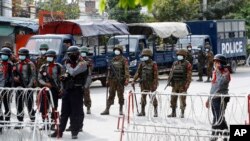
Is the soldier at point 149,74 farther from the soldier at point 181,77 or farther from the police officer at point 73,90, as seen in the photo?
the police officer at point 73,90

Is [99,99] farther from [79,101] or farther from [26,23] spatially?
[26,23]

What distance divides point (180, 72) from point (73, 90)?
3.53 metres

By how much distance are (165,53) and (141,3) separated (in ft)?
72.9

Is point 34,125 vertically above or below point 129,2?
below

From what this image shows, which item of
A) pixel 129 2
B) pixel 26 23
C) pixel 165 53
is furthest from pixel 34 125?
pixel 26 23

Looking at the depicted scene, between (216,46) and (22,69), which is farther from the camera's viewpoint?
(216,46)

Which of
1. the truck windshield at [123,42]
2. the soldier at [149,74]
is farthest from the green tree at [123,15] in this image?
the soldier at [149,74]

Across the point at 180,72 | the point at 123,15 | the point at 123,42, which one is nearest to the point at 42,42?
the point at 123,42

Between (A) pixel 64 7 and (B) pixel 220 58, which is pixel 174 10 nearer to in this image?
(A) pixel 64 7

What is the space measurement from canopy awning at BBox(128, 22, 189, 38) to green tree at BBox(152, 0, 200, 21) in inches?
413

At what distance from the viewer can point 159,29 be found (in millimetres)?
26297

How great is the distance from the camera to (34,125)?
8.27 meters

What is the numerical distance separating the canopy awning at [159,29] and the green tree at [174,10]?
1049cm

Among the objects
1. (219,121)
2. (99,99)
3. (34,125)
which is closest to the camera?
(34,125)
